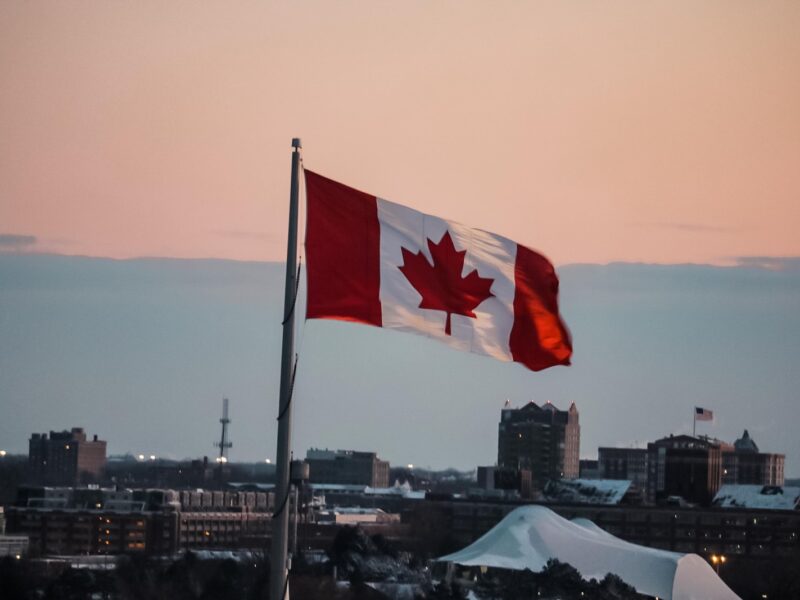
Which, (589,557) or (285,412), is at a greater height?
(285,412)

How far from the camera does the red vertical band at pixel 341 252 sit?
13625mm

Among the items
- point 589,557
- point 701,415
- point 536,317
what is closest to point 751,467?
point 701,415

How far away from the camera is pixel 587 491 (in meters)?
112

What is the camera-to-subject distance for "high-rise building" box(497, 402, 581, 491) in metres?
150

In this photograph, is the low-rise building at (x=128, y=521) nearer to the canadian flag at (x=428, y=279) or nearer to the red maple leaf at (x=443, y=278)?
the canadian flag at (x=428, y=279)

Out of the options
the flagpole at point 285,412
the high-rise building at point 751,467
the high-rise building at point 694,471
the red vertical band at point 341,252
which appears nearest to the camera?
the flagpole at point 285,412

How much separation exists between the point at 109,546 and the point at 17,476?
69931 millimetres

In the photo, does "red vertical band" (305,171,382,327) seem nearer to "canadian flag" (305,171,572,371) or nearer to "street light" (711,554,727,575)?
"canadian flag" (305,171,572,371)

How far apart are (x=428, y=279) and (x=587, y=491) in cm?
9940

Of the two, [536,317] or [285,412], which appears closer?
[285,412]

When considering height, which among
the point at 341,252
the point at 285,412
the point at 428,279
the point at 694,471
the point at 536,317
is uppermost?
the point at 694,471

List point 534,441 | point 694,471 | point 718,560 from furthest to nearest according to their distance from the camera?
point 534,441 → point 694,471 → point 718,560

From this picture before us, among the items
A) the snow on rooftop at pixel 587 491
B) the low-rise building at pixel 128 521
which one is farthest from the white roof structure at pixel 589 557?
the low-rise building at pixel 128 521

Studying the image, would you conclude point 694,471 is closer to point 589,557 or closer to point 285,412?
point 589,557
